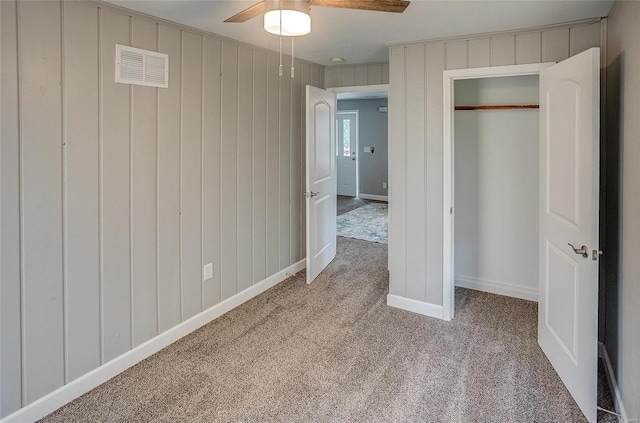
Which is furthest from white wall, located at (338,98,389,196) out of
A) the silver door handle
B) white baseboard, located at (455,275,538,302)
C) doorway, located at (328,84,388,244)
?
the silver door handle

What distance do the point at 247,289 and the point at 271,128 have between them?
Result: 1.53 m

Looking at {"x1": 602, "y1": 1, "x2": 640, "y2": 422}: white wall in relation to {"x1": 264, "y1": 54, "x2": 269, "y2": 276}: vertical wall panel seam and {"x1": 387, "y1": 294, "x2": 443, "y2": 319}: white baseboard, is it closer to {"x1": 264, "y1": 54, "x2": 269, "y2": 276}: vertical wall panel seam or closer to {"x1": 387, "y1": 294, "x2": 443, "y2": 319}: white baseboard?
{"x1": 387, "y1": 294, "x2": 443, "y2": 319}: white baseboard

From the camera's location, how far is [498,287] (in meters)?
3.80

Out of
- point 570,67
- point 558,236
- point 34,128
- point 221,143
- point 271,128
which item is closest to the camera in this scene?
point 34,128

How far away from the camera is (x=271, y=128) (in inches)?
150

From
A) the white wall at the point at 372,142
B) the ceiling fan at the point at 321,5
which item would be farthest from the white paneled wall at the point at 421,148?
the white wall at the point at 372,142

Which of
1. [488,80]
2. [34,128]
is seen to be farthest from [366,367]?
[488,80]

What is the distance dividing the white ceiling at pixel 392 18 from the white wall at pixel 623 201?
1.10ft

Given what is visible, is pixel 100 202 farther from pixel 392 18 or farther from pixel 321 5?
pixel 392 18

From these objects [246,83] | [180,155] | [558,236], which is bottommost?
[558,236]

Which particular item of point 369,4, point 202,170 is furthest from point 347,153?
point 369,4

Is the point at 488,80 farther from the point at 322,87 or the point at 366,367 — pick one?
the point at 366,367

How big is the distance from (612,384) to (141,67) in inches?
133

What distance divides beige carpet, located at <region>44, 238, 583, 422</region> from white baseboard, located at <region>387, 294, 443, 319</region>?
0.24ft
